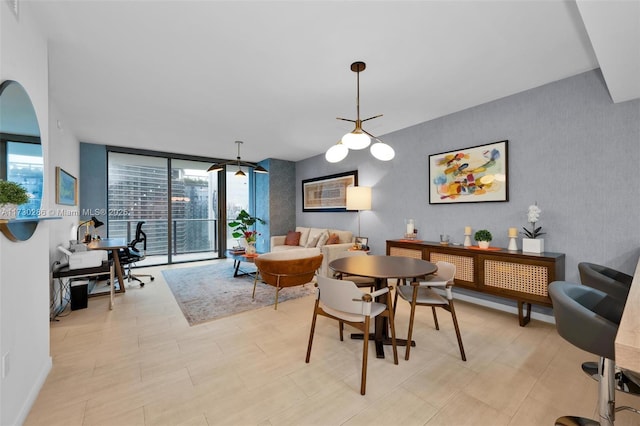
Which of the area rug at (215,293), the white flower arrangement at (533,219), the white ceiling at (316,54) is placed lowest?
the area rug at (215,293)

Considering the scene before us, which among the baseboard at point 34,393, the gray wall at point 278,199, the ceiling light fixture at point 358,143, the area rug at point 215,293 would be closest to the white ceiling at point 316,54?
the ceiling light fixture at point 358,143

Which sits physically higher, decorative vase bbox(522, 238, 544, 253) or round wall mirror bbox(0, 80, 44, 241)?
round wall mirror bbox(0, 80, 44, 241)

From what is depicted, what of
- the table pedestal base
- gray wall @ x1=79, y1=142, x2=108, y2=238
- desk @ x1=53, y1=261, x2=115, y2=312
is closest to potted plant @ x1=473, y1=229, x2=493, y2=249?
the table pedestal base

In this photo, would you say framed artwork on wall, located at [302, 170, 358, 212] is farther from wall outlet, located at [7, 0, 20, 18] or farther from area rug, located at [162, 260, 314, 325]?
wall outlet, located at [7, 0, 20, 18]

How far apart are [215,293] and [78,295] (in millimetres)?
1609

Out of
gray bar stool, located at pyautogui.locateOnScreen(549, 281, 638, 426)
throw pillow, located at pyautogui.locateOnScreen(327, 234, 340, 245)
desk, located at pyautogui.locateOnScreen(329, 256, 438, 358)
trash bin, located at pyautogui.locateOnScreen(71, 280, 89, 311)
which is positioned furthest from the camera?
throw pillow, located at pyautogui.locateOnScreen(327, 234, 340, 245)

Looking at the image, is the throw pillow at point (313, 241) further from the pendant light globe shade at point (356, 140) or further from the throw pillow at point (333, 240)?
the pendant light globe shade at point (356, 140)

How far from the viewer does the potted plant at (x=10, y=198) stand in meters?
1.37

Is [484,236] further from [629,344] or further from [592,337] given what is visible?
[629,344]

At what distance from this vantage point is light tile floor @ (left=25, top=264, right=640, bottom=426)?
5.36 feet

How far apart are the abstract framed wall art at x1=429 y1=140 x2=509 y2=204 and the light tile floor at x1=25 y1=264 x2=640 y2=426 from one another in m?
1.52

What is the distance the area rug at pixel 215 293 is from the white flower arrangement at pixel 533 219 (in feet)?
9.37

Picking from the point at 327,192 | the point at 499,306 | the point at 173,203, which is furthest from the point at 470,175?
the point at 173,203

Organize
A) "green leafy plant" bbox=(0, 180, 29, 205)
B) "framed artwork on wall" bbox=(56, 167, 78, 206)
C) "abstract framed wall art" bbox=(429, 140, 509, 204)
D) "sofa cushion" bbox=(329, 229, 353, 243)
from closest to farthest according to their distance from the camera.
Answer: "green leafy plant" bbox=(0, 180, 29, 205) < "abstract framed wall art" bbox=(429, 140, 509, 204) < "framed artwork on wall" bbox=(56, 167, 78, 206) < "sofa cushion" bbox=(329, 229, 353, 243)
